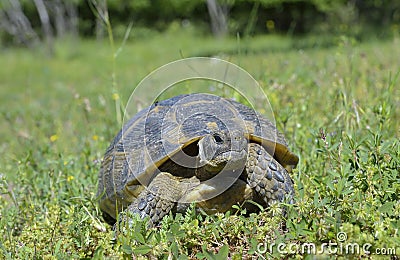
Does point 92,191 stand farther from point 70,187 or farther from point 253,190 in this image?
point 253,190

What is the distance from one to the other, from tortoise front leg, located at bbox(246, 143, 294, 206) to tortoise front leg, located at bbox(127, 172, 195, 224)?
1.01ft

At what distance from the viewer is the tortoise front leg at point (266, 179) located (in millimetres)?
2461

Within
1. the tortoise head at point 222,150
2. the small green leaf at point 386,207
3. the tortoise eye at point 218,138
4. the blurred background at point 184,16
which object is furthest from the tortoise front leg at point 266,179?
the blurred background at point 184,16

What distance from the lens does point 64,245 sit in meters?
2.24

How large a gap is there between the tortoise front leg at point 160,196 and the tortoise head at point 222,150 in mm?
239

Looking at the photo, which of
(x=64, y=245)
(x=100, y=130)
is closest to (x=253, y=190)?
(x=64, y=245)

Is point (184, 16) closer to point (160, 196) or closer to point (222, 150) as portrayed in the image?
point (160, 196)

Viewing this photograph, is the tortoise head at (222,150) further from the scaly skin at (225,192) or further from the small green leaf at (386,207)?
the small green leaf at (386,207)

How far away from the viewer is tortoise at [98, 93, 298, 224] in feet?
7.63

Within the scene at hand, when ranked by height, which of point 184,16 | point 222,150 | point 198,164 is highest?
point 222,150

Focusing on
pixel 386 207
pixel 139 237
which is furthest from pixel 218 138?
pixel 386 207

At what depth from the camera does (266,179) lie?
2471 millimetres

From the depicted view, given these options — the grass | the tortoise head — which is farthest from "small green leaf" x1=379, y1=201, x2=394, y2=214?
the tortoise head

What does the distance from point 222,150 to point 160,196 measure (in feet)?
1.41
